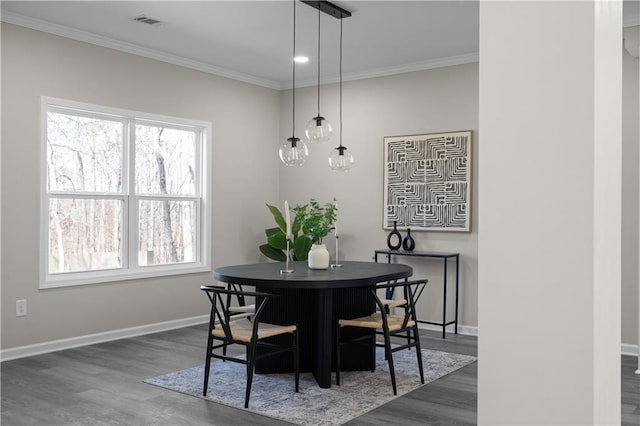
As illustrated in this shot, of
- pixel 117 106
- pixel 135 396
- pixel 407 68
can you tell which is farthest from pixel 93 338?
pixel 407 68

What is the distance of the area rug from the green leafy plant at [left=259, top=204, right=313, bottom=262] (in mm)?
1977

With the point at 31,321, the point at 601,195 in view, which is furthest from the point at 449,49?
the point at 601,195

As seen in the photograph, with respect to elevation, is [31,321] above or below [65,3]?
below

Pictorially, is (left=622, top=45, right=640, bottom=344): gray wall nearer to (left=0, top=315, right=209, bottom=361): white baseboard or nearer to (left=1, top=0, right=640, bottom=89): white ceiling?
(left=1, top=0, right=640, bottom=89): white ceiling

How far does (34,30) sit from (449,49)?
358cm

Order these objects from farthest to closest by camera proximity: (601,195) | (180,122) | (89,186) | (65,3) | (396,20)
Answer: (180,122), (89,186), (396,20), (65,3), (601,195)

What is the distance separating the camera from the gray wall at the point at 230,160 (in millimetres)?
4672

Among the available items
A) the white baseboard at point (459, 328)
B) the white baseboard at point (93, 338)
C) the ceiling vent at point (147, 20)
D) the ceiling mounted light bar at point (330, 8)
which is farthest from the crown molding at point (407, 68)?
the white baseboard at point (93, 338)

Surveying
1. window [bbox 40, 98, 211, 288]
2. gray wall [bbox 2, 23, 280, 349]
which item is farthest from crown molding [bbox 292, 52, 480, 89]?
window [bbox 40, 98, 211, 288]

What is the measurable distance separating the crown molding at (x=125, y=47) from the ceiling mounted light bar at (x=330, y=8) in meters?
2.00

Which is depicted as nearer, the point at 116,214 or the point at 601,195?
the point at 601,195

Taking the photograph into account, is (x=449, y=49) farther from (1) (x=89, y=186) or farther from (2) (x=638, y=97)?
(1) (x=89, y=186)

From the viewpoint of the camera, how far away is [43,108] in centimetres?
480

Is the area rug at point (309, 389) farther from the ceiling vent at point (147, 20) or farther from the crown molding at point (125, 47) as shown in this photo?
the crown molding at point (125, 47)
